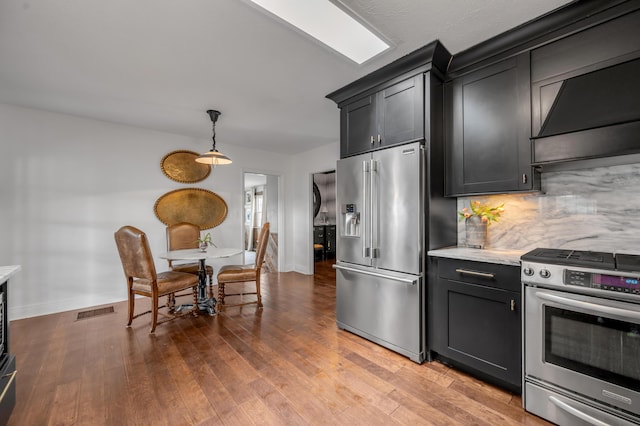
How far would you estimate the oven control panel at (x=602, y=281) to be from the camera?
4.36ft

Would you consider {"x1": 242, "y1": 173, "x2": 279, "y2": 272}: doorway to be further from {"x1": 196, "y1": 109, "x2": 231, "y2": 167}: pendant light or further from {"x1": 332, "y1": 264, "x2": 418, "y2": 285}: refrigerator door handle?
{"x1": 332, "y1": 264, "x2": 418, "y2": 285}: refrigerator door handle

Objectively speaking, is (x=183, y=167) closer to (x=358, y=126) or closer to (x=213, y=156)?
(x=213, y=156)

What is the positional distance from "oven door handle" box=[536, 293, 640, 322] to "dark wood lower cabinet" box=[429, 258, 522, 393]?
0.64 feet

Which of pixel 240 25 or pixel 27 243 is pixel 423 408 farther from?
pixel 27 243

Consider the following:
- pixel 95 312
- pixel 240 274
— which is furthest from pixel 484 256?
pixel 95 312

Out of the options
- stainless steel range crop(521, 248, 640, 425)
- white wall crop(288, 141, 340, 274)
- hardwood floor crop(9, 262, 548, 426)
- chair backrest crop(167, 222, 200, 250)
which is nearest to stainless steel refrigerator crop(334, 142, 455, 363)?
hardwood floor crop(9, 262, 548, 426)

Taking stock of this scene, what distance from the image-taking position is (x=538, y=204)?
2162 mm

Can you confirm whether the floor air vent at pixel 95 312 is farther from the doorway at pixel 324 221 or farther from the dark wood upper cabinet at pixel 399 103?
the doorway at pixel 324 221

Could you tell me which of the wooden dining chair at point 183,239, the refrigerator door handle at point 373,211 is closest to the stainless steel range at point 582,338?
the refrigerator door handle at point 373,211

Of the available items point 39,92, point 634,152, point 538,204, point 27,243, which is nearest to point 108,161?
point 39,92

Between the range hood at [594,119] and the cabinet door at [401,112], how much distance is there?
820 mm

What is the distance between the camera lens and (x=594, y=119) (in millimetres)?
1657

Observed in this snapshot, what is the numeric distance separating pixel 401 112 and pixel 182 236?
11.4 feet

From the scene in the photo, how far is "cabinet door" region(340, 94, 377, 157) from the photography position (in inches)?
102
